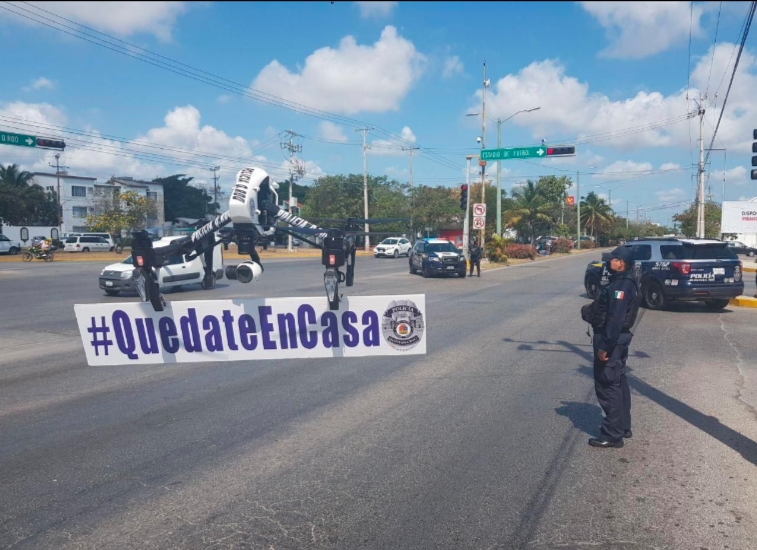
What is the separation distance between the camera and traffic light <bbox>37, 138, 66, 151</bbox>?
80.1 ft

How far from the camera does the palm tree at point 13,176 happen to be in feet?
220

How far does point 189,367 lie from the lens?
953 cm

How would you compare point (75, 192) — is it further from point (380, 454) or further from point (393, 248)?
point (380, 454)

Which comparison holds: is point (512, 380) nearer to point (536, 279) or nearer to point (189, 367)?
point (189, 367)

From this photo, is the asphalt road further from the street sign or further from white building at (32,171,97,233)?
white building at (32,171,97,233)

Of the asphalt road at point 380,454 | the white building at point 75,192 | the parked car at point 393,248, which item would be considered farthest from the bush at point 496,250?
the white building at point 75,192

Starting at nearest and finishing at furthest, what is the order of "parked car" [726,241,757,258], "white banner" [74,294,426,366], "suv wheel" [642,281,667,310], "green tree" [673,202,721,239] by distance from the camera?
"white banner" [74,294,426,366] < "suv wheel" [642,281,667,310] < "parked car" [726,241,757,258] < "green tree" [673,202,721,239]

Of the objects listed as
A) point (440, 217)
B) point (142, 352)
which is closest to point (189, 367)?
point (142, 352)

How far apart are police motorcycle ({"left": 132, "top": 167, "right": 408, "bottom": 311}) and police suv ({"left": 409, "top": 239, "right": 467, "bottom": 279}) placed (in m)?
20.9

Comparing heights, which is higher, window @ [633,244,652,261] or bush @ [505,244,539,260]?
Result: window @ [633,244,652,261]

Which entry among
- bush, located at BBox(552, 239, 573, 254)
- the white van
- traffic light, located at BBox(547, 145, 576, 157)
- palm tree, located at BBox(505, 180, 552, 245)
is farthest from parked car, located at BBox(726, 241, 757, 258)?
the white van

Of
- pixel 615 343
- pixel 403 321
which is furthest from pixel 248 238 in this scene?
pixel 615 343

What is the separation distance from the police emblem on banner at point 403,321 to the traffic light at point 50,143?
23.1 metres

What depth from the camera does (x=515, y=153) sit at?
29859mm
